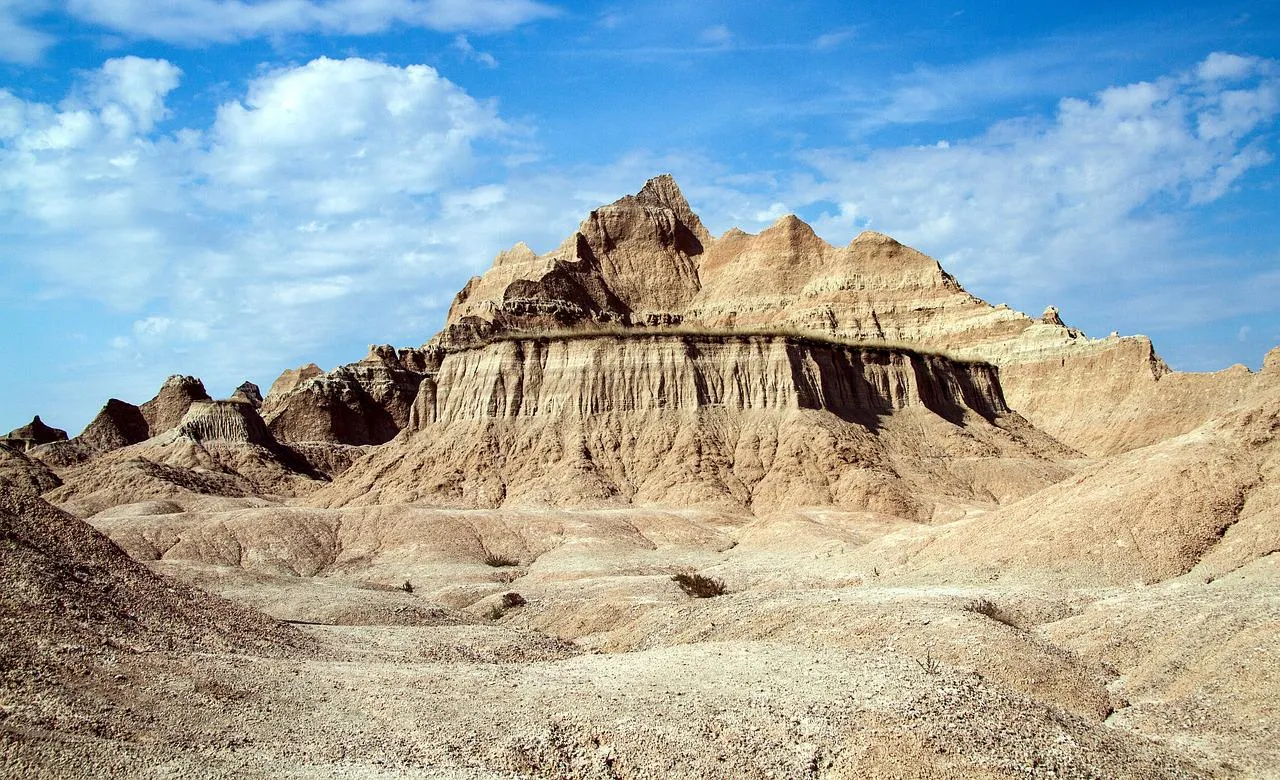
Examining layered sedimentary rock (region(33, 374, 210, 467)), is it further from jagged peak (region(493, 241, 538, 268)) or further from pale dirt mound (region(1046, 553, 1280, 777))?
pale dirt mound (region(1046, 553, 1280, 777))

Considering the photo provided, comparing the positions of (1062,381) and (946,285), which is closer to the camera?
(1062,381)

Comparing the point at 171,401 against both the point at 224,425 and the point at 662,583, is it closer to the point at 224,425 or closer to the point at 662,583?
the point at 224,425

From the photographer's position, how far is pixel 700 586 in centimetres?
2772

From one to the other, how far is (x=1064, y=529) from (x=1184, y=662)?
29.5 feet

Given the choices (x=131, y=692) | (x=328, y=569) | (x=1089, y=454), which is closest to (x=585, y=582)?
(x=328, y=569)

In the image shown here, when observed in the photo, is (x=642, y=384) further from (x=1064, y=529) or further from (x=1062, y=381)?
(x=1062, y=381)

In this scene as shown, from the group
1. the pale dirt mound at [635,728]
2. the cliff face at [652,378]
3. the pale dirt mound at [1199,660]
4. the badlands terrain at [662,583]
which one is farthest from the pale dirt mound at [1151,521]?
the cliff face at [652,378]

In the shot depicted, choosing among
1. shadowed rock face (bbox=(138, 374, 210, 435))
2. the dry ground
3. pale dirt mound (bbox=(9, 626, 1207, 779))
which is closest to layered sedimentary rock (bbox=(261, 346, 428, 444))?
shadowed rock face (bbox=(138, 374, 210, 435))

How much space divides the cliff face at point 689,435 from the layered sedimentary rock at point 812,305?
61.1 feet

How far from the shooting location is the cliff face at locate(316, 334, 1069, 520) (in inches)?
1966

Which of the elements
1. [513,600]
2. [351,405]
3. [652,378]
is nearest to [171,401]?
[351,405]

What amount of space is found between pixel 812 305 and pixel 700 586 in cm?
6475

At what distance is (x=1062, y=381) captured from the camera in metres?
84.0

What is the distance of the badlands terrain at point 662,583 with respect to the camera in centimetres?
1235
